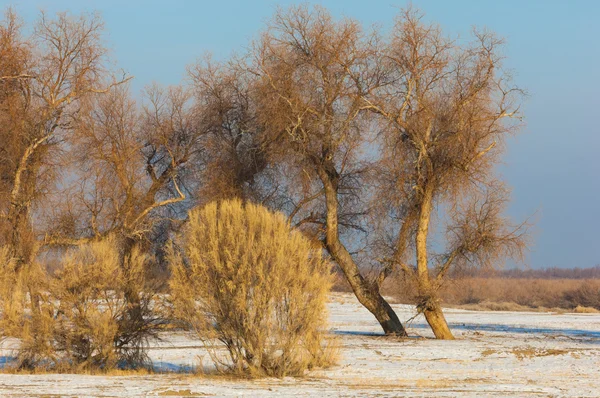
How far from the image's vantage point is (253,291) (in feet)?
62.4

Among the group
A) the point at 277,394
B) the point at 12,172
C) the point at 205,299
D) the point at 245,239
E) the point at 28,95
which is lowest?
the point at 277,394

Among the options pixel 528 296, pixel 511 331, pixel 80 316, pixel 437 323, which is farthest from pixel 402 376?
pixel 528 296

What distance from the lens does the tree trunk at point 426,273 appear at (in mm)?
30745

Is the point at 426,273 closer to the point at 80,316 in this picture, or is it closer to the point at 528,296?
the point at 80,316

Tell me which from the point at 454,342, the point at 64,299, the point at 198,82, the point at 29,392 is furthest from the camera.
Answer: the point at 198,82

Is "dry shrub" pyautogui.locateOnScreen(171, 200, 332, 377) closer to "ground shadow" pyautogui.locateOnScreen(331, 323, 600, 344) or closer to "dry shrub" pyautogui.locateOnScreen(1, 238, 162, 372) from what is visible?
"dry shrub" pyautogui.locateOnScreen(1, 238, 162, 372)

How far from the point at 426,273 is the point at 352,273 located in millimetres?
2847

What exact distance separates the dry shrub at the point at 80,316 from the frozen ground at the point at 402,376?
1.60 m

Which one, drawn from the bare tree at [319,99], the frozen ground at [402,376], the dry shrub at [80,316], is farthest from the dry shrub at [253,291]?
the bare tree at [319,99]

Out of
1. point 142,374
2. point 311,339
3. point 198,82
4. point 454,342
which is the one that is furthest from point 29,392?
point 198,82

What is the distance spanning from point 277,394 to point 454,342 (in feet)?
44.5

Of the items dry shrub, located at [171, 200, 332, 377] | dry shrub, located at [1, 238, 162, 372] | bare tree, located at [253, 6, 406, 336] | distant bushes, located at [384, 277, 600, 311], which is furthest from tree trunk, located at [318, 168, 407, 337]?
distant bushes, located at [384, 277, 600, 311]

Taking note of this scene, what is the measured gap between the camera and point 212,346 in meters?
19.5

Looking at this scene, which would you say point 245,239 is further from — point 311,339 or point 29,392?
point 29,392
